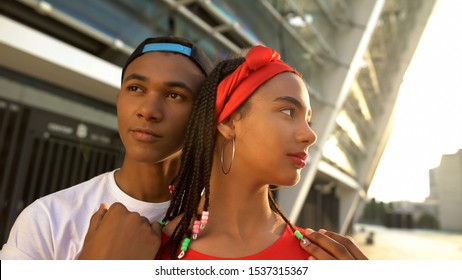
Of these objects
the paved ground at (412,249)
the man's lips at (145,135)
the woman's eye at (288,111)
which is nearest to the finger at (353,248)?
the woman's eye at (288,111)

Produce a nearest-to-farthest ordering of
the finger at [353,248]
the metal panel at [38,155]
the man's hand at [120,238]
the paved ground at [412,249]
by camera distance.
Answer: the man's hand at [120,238]
the finger at [353,248]
the metal panel at [38,155]
the paved ground at [412,249]

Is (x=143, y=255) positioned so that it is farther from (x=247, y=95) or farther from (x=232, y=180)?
(x=247, y=95)

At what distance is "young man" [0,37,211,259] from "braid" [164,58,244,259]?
2.0 inches

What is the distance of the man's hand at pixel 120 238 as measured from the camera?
3.56ft

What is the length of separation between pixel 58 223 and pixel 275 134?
820 millimetres

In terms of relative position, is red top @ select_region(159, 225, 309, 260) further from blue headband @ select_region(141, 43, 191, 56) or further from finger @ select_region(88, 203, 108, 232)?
blue headband @ select_region(141, 43, 191, 56)

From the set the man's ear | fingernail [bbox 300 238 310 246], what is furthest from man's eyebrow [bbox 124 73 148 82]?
fingernail [bbox 300 238 310 246]

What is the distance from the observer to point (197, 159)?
128 cm

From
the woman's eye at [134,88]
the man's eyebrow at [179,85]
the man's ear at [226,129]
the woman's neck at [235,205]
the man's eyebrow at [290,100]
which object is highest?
the man's eyebrow at [179,85]

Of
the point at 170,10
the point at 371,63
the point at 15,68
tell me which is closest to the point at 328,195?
the point at 371,63

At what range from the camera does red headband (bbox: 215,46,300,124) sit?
124cm

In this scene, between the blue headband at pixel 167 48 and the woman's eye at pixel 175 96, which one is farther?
the blue headband at pixel 167 48

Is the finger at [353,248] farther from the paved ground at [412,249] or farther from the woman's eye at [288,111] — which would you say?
the paved ground at [412,249]

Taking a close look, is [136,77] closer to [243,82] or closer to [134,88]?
[134,88]
